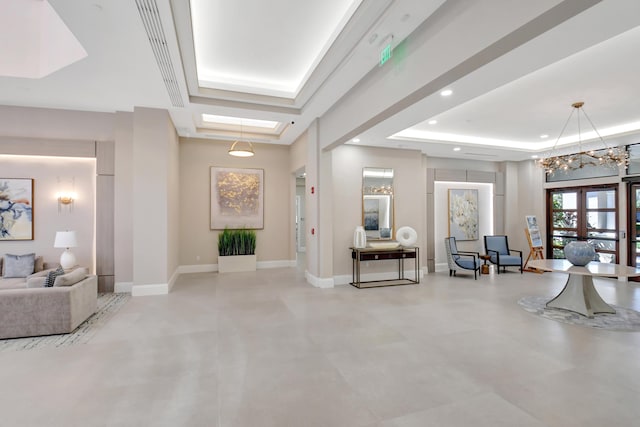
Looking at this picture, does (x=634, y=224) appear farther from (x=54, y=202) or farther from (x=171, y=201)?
(x=54, y=202)

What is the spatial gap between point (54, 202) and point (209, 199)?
9.61 feet

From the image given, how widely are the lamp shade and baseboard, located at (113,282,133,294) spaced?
1042 millimetres

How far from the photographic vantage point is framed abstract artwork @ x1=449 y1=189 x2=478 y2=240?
27.1 ft

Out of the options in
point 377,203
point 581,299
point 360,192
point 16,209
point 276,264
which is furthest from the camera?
point 276,264

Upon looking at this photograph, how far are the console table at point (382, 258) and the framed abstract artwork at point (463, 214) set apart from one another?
2.14m

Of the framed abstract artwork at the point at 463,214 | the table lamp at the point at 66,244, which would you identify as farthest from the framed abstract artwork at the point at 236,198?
the framed abstract artwork at the point at 463,214

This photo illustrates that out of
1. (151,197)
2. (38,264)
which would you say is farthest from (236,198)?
(38,264)

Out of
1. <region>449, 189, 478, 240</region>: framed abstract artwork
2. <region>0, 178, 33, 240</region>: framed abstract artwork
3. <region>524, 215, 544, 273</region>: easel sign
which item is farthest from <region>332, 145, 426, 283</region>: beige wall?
<region>0, 178, 33, 240</region>: framed abstract artwork

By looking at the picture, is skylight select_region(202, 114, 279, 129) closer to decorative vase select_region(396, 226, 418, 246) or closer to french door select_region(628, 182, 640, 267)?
decorative vase select_region(396, 226, 418, 246)

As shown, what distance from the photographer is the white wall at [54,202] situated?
551 centimetres

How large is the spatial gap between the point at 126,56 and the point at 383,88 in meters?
3.13

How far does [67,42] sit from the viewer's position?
4.00m

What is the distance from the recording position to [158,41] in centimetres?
340

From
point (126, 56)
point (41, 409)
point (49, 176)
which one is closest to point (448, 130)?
point (126, 56)
